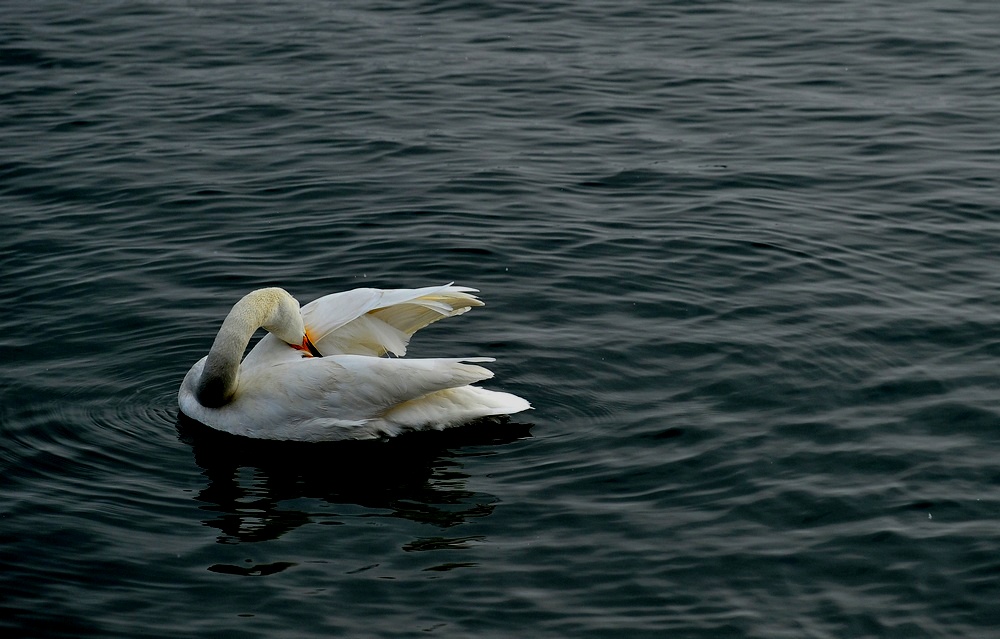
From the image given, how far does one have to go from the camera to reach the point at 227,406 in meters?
10.1

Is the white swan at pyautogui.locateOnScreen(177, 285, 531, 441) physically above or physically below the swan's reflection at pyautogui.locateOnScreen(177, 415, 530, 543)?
above

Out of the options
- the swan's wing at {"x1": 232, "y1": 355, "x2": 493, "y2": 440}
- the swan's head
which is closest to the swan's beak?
the swan's head

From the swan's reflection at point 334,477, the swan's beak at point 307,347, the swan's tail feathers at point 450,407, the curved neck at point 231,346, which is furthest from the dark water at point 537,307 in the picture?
the swan's beak at point 307,347

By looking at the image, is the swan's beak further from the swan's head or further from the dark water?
the dark water

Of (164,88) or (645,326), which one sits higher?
(164,88)

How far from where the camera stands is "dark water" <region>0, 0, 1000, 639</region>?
26.8 feet

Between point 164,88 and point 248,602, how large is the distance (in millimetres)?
11730

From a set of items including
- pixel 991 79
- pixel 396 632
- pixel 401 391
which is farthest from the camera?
pixel 991 79

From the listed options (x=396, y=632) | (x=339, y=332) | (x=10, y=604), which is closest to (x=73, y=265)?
(x=339, y=332)

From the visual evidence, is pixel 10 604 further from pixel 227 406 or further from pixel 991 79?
pixel 991 79

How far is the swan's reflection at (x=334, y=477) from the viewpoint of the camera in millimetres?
8969

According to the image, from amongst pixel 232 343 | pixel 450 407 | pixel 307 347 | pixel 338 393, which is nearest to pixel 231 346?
pixel 232 343

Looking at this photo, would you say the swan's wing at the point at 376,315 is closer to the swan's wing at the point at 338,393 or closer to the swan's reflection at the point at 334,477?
the swan's wing at the point at 338,393

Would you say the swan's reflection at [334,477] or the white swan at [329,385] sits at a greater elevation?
the white swan at [329,385]
